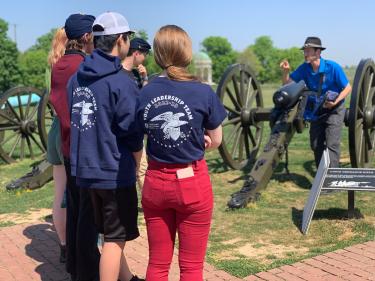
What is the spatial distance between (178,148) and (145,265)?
1.73 metres

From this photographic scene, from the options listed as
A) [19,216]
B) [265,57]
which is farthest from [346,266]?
[265,57]

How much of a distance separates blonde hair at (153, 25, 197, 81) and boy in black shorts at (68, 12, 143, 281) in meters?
0.32

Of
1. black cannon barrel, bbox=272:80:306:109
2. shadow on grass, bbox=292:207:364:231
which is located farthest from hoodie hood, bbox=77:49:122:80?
black cannon barrel, bbox=272:80:306:109

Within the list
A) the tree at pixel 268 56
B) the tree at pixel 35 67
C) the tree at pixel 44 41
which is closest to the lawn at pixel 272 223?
the tree at pixel 35 67

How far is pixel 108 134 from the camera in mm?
2740

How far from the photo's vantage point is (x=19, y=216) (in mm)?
5523

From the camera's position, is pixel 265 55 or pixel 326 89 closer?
pixel 326 89

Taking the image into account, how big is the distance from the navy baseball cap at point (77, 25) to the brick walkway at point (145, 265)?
5.79ft

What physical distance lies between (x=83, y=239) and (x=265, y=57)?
4171 inches

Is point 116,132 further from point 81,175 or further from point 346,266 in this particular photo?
point 346,266

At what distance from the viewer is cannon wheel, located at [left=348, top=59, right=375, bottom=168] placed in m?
5.27

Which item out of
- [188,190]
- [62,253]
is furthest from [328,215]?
[188,190]

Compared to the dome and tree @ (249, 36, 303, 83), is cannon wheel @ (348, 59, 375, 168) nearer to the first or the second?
tree @ (249, 36, 303, 83)

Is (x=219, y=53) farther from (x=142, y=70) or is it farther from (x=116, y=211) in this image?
(x=116, y=211)
